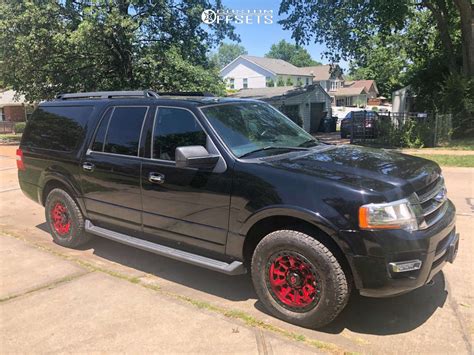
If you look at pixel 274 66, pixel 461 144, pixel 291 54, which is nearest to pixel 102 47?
pixel 461 144

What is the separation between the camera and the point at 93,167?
199 inches

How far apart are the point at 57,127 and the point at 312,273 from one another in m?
3.85

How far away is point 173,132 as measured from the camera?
4.45m

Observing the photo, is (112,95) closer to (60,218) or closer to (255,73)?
(60,218)

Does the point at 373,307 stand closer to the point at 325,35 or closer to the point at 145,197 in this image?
the point at 145,197

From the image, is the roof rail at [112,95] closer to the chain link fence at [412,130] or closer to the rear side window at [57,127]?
the rear side window at [57,127]

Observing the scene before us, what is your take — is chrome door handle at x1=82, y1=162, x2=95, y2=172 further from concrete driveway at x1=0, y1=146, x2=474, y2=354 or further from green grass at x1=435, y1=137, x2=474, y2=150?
green grass at x1=435, y1=137, x2=474, y2=150

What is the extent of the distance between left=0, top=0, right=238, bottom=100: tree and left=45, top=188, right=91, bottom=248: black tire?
13.9 metres

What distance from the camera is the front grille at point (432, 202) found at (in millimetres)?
3445

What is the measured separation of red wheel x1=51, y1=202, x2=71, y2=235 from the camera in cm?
564

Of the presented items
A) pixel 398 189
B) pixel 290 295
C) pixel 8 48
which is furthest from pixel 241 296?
pixel 8 48

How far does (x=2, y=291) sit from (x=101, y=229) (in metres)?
1.19

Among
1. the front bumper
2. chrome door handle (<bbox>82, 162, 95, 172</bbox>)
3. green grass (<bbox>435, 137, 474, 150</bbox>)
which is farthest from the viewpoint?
green grass (<bbox>435, 137, 474, 150</bbox>)

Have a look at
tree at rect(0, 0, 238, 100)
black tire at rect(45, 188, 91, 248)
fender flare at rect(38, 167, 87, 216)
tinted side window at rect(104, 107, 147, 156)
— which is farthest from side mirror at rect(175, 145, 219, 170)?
tree at rect(0, 0, 238, 100)
